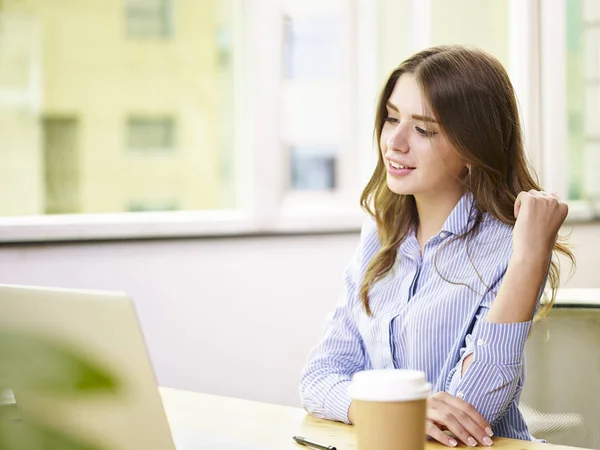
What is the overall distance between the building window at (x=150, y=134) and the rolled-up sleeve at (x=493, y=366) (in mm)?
1867

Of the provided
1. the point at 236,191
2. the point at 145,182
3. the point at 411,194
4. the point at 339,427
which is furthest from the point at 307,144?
the point at 339,427

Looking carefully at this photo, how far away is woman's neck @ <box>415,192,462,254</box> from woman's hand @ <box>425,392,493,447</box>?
1.50 feet

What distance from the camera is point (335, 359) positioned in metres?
1.54

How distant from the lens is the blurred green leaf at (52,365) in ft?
1.12

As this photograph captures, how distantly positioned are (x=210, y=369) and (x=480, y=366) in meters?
1.49

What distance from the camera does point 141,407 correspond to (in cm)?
76

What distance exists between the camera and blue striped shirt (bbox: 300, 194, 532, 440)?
1.32 meters

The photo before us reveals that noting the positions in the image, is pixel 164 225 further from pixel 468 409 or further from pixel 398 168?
pixel 468 409

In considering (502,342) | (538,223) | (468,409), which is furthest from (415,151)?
(468,409)

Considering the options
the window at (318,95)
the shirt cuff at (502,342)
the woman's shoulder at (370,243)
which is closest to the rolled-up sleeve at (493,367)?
the shirt cuff at (502,342)

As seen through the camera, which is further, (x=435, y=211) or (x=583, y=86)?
(x=583, y=86)

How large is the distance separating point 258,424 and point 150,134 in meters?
1.86

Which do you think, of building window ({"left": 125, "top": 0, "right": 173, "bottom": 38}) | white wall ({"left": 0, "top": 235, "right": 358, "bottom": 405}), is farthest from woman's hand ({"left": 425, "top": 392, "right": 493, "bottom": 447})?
building window ({"left": 125, "top": 0, "right": 173, "bottom": 38})

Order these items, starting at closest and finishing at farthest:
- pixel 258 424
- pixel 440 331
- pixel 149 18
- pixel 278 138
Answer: pixel 258 424
pixel 440 331
pixel 278 138
pixel 149 18
